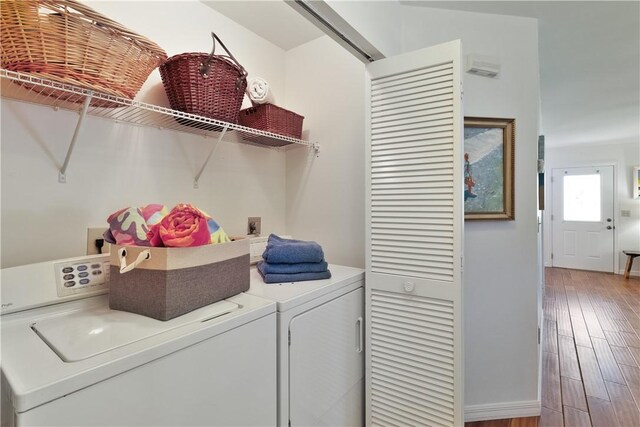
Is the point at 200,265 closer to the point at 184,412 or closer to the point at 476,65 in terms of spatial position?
the point at 184,412

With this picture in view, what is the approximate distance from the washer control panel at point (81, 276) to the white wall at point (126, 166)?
0.56 feet

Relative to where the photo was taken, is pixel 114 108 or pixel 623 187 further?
pixel 623 187

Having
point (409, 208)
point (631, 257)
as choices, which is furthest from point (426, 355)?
point (631, 257)

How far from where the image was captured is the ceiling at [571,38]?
66.5 inches

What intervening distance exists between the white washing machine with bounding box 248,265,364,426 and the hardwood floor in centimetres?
95

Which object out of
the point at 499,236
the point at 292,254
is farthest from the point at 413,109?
the point at 499,236

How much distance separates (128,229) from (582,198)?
24.8ft

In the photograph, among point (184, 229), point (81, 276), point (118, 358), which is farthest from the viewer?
point (81, 276)

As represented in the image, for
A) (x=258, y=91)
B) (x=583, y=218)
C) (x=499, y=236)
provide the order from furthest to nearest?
(x=583, y=218)
(x=499, y=236)
(x=258, y=91)

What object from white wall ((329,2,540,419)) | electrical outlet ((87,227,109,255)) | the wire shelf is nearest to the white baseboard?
white wall ((329,2,540,419))

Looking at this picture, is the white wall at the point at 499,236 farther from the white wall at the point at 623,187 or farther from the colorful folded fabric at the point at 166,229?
the white wall at the point at 623,187

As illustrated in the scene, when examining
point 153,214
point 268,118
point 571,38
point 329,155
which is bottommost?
point 153,214

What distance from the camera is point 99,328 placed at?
0.82 m

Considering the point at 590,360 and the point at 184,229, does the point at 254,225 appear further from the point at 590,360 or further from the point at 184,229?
the point at 590,360
